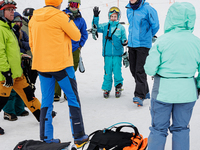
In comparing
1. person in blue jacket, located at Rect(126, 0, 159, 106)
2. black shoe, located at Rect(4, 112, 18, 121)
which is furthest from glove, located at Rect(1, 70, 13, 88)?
person in blue jacket, located at Rect(126, 0, 159, 106)

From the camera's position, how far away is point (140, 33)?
179 inches

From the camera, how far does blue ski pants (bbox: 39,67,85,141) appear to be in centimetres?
288

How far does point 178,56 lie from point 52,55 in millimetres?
1403

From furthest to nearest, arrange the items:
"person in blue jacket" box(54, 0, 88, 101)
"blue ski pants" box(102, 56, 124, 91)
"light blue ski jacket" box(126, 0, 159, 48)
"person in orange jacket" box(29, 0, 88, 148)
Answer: "blue ski pants" box(102, 56, 124, 91) → "person in blue jacket" box(54, 0, 88, 101) → "light blue ski jacket" box(126, 0, 159, 48) → "person in orange jacket" box(29, 0, 88, 148)

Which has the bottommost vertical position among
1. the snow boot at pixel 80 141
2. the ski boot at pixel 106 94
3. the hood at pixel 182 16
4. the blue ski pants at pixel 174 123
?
the ski boot at pixel 106 94

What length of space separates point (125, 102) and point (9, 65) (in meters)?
2.48

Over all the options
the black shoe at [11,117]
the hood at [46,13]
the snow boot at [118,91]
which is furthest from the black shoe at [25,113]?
the hood at [46,13]

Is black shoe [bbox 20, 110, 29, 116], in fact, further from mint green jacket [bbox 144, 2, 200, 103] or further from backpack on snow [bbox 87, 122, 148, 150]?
mint green jacket [bbox 144, 2, 200, 103]

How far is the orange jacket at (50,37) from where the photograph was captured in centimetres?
272

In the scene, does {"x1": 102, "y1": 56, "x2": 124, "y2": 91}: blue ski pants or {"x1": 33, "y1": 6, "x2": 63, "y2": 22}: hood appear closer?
{"x1": 33, "y1": 6, "x2": 63, "y2": 22}: hood

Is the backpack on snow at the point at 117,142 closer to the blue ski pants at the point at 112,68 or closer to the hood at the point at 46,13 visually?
the hood at the point at 46,13

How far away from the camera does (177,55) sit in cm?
229

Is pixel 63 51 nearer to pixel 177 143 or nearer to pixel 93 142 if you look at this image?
pixel 93 142

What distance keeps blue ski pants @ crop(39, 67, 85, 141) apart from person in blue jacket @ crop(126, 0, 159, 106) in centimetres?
177
